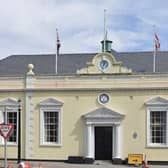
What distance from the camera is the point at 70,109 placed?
41625 millimetres

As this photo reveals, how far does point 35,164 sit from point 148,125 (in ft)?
26.5

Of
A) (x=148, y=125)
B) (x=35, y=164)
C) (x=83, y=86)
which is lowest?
(x=35, y=164)

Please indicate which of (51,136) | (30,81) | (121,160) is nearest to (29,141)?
(51,136)

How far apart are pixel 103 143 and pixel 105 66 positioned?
5376 millimetres

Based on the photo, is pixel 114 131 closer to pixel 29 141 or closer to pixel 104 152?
pixel 104 152

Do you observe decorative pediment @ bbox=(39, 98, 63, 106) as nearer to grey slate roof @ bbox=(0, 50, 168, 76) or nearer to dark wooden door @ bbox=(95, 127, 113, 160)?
dark wooden door @ bbox=(95, 127, 113, 160)

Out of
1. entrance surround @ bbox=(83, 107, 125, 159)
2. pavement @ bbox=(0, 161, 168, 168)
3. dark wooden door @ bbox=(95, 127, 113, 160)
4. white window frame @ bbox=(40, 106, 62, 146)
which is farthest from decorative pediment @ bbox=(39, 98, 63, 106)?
pavement @ bbox=(0, 161, 168, 168)

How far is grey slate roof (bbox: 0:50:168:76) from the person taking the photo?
47216mm

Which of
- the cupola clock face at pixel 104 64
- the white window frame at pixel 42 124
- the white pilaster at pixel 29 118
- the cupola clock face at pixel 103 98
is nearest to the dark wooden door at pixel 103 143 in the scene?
the cupola clock face at pixel 103 98

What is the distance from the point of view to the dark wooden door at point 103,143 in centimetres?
4112

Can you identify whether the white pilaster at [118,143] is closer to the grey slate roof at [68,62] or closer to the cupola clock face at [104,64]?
the cupola clock face at [104,64]

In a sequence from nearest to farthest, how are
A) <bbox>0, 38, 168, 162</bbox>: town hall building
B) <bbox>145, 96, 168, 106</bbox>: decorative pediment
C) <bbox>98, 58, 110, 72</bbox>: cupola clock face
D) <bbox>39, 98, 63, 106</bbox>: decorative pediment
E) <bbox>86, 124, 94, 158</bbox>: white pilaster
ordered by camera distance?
1. <bbox>145, 96, 168, 106</bbox>: decorative pediment
2. <bbox>0, 38, 168, 162</bbox>: town hall building
3. <bbox>86, 124, 94, 158</bbox>: white pilaster
4. <bbox>98, 58, 110, 72</bbox>: cupola clock face
5. <bbox>39, 98, 63, 106</bbox>: decorative pediment

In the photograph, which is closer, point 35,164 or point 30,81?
point 35,164

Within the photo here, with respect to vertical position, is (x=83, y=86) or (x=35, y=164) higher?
(x=83, y=86)
